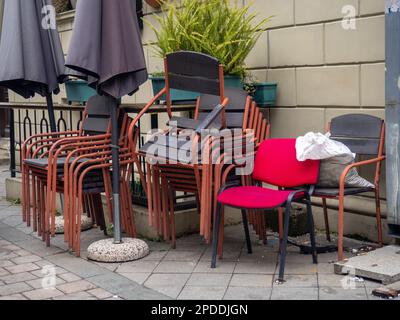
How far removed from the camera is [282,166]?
502 centimetres

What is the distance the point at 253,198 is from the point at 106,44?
1638 mm

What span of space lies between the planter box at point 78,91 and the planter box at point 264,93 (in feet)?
9.93

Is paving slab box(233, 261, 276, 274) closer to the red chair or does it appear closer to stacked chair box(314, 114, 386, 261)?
the red chair

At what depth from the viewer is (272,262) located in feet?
16.3

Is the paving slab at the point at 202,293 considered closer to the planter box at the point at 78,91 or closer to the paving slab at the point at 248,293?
the paving slab at the point at 248,293

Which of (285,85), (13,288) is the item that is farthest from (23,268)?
(285,85)

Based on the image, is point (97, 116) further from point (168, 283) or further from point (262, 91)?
point (168, 283)

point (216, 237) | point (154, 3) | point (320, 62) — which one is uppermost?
point (154, 3)

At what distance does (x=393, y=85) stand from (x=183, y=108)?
1.86m

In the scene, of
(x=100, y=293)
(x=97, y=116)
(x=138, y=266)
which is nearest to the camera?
(x=100, y=293)

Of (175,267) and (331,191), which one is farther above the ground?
(331,191)

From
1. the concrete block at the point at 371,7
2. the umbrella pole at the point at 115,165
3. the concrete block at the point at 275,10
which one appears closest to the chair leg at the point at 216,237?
the umbrella pole at the point at 115,165

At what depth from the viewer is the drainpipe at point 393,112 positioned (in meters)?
4.66

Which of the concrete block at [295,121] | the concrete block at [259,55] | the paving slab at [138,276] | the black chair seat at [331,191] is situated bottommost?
the paving slab at [138,276]
